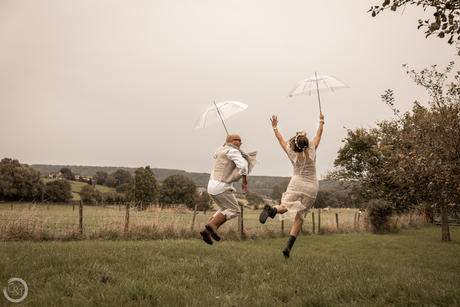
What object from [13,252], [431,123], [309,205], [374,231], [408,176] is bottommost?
[374,231]

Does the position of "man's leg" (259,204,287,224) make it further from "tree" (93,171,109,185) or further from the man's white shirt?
"tree" (93,171,109,185)

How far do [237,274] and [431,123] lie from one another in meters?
9.79

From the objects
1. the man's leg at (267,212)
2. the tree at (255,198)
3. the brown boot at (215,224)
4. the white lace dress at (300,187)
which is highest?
the white lace dress at (300,187)

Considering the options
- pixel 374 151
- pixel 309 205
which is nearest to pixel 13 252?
pixel 309 205

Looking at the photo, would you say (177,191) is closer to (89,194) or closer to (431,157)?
(89,194)

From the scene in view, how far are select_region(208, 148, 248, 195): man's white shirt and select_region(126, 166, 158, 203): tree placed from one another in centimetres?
7151

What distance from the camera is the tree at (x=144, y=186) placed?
75.2 m

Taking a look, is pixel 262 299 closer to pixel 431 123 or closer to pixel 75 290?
pixel 75 290

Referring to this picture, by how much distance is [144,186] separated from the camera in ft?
250

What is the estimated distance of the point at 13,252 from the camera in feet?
22.6

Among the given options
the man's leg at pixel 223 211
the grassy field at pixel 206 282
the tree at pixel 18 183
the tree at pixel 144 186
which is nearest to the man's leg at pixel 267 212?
the man's leg at pixel 223 211

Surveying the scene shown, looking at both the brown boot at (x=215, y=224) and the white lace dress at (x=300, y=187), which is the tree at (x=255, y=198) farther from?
the brown boot at (x=215, y=224)

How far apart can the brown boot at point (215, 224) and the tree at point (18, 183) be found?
230 ft

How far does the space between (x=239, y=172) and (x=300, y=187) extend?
1.61 m
